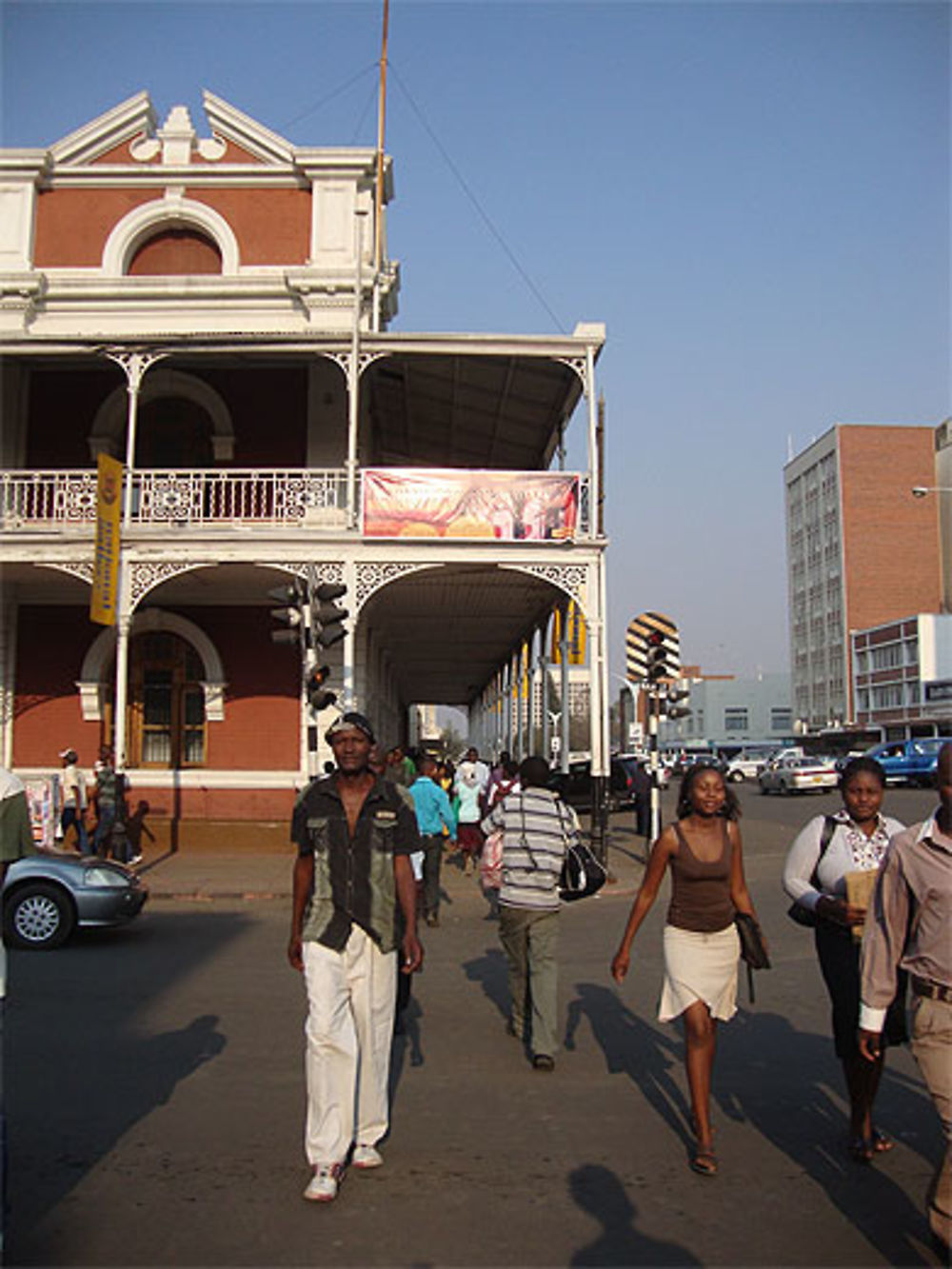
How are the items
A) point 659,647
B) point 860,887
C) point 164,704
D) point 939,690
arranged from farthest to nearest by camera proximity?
point 939,690 < point 164,704 < point 659,647 < point 860,887

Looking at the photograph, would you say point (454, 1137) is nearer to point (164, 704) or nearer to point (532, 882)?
point (532, 882)

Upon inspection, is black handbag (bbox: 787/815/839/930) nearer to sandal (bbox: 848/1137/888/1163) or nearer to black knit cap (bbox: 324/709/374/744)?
sandal (bbox: 848/1137/888/1163)

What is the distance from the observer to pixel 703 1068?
4.67 m

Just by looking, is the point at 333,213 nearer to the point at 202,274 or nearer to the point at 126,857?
the point at 202,274

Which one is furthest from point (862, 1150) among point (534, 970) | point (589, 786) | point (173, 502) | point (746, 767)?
point (746, 767)

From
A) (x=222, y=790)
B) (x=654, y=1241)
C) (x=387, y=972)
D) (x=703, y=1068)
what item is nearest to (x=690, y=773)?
(x=703, y=1068)

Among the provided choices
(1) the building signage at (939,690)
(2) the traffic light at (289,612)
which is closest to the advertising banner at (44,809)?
(2) the traffic light at (289,612)

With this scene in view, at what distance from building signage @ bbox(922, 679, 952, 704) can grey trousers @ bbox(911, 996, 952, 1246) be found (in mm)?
60986

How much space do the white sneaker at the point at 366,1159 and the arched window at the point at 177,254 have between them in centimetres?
1775

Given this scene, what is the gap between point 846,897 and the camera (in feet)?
15.6

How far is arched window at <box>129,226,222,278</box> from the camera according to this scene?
1956 centimetres

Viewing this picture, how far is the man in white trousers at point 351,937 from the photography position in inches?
174

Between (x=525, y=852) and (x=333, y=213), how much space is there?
51.2ft

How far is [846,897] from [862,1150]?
106 centimetres
